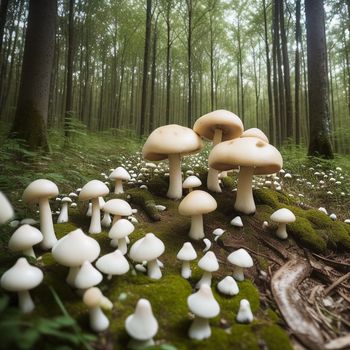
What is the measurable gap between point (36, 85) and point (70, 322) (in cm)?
647

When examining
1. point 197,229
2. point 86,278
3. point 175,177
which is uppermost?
point 175,177

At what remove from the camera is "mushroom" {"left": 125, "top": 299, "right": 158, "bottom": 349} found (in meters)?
1.83

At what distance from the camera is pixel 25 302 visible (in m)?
2.07

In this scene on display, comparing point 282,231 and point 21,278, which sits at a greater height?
point 282,231

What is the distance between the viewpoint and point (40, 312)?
6.81ft

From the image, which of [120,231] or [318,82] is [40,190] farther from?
[318,82]

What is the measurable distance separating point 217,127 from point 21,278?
369 cm

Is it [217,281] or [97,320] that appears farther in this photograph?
[217,281]

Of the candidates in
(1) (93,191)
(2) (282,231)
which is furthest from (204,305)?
(2) (282,231)

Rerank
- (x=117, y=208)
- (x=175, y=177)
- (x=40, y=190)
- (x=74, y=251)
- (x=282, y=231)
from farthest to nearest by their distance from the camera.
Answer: (x=175, y=177), (x=282, y=231), (x=117, y=208), (x=40, y=190), (x=74, y=251)

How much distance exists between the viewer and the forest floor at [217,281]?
1.95 metres

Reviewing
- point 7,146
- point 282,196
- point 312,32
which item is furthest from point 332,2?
point 7,146

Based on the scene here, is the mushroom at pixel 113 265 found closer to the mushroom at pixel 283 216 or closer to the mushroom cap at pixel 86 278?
the mushroom cap at pixel 86 278

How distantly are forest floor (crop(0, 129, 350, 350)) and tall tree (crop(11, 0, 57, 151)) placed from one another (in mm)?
1131
